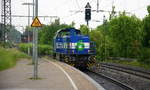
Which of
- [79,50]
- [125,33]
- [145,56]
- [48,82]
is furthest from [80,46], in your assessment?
[48,82]

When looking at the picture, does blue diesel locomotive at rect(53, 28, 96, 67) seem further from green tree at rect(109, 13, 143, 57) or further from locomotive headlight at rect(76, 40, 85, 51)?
green tree at rect(109, 13, 143, 57)

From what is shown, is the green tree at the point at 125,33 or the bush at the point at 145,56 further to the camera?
the green tree at the point at 125,33

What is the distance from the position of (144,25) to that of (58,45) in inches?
359

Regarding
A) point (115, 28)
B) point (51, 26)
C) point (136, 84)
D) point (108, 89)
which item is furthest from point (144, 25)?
point (51, 26)

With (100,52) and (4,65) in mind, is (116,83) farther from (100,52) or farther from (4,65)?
(100,52)

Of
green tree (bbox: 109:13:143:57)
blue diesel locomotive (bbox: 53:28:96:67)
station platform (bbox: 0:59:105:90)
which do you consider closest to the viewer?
station platform (bbox: 0:59:105:90)

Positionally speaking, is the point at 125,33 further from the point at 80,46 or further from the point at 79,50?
the point at 79,50

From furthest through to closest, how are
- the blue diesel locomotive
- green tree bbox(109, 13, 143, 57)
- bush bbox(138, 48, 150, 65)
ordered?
green tree bbox(109, 13, 143, 57) < bush bbox(138, 48, 150, 65) < the blue diesel locomotive

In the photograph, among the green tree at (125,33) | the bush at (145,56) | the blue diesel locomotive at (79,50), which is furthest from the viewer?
the green tree at (125,33)

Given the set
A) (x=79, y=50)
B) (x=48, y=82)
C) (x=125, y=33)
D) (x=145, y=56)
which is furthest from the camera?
(x=125, y=33)

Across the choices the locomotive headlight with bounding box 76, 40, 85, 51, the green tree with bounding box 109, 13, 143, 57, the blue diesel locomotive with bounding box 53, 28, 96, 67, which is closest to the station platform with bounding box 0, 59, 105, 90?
the blue diesel locomotive with bounding box 53, 28, 96, 67

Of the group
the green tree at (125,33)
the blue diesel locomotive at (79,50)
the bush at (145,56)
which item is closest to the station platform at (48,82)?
the blue diesel locomotive at (79,50)

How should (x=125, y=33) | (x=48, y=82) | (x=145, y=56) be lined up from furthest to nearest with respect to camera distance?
(x=125, y=33) < (x=145, y=56) < (x=48, y=82)

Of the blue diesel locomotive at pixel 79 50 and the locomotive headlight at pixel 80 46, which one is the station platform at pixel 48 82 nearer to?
the blue diesel locomotive at pixel 79 50
